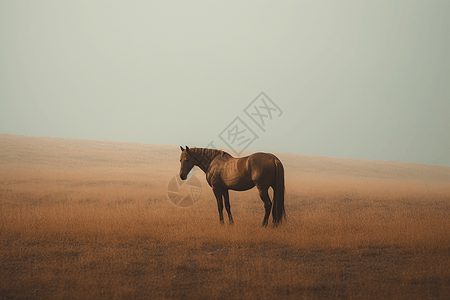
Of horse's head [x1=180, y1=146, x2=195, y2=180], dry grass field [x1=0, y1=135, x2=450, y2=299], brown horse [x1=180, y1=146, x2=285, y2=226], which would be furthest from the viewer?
horse's head [x1=180, y1=146, x2=195, y2=180]

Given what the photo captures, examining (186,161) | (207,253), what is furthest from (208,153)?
(207,253)

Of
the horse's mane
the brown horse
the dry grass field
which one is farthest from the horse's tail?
the horse's mane

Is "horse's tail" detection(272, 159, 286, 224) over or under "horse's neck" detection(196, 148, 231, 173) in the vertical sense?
under

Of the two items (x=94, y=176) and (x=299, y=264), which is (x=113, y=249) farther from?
(x=94, y=176)

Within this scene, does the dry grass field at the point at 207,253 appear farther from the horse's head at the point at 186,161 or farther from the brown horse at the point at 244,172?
the horse's head at the point at 186,161

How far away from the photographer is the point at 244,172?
33.5 ft

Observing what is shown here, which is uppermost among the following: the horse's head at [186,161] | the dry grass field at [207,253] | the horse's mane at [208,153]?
the horse's mane at [208,153]

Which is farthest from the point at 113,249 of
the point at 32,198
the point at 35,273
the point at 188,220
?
the point at 32,198

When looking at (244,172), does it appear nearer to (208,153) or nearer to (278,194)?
(278,194)

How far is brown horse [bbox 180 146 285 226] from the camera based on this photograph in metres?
9.96

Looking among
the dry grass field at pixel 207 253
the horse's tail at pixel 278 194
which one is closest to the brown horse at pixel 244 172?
the horse's tail at pixel 278 194

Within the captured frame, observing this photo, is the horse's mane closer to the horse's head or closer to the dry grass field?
the horse's head

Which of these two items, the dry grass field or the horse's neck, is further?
the horse's neck

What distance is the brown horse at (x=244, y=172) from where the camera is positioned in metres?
9.96
